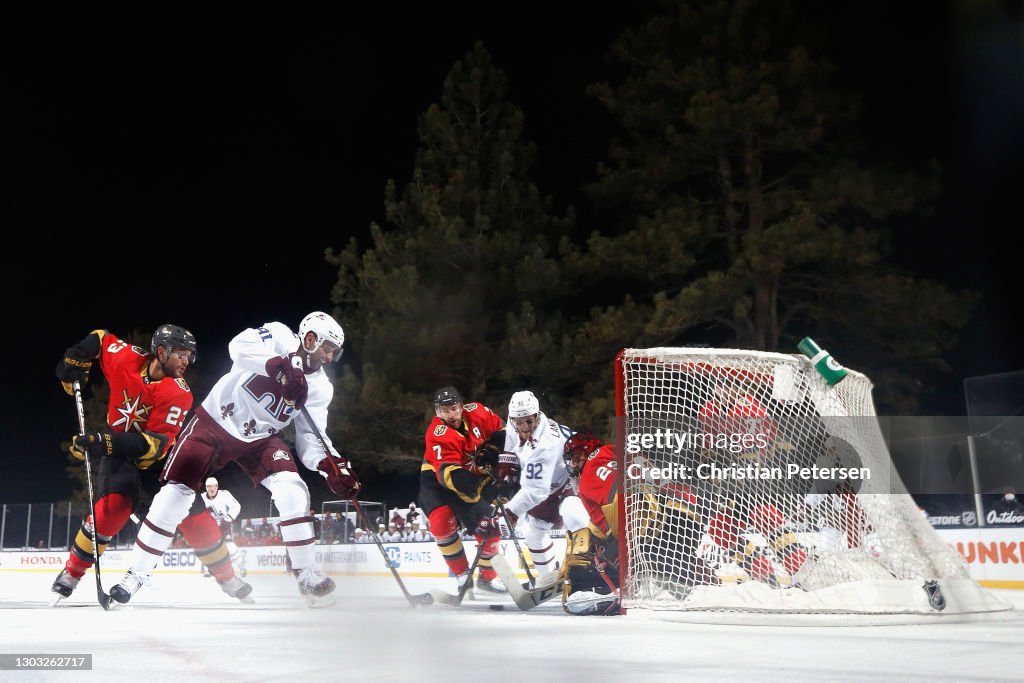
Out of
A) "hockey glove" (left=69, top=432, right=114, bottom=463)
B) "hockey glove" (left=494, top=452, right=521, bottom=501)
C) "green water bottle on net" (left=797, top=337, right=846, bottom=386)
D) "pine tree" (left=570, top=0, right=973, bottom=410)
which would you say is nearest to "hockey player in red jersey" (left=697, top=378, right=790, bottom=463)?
"green water bottle on net" (left=797, top=337, right=846, bottom=386)

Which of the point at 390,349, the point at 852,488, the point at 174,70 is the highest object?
the point at 174,70

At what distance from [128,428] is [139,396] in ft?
0.64

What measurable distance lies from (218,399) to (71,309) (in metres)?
22.8

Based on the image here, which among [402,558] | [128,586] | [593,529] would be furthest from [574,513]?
[402,558]

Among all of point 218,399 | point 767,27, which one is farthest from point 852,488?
point 767,27

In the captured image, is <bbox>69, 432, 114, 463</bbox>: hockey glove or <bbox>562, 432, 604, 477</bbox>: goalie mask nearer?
<bbox>69, 432, 114, 463</bbox>: hockey glove

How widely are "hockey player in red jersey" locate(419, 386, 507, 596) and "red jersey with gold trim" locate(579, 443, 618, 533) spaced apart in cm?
68

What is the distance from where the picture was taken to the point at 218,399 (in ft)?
16.7

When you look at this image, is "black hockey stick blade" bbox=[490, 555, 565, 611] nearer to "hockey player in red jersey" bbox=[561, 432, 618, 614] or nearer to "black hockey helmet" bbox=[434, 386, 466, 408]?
"hockey player in red jersey" bbox=[561, 432, 618, 614]

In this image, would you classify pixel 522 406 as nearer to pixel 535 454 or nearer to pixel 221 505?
pixel 535 454

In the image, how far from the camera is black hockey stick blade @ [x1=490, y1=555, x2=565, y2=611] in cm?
521

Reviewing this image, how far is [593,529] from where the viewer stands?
565 cm

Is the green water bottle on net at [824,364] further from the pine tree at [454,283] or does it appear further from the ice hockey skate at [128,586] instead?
the pine tree at [454,283]

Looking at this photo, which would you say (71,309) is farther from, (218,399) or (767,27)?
(218,399)
